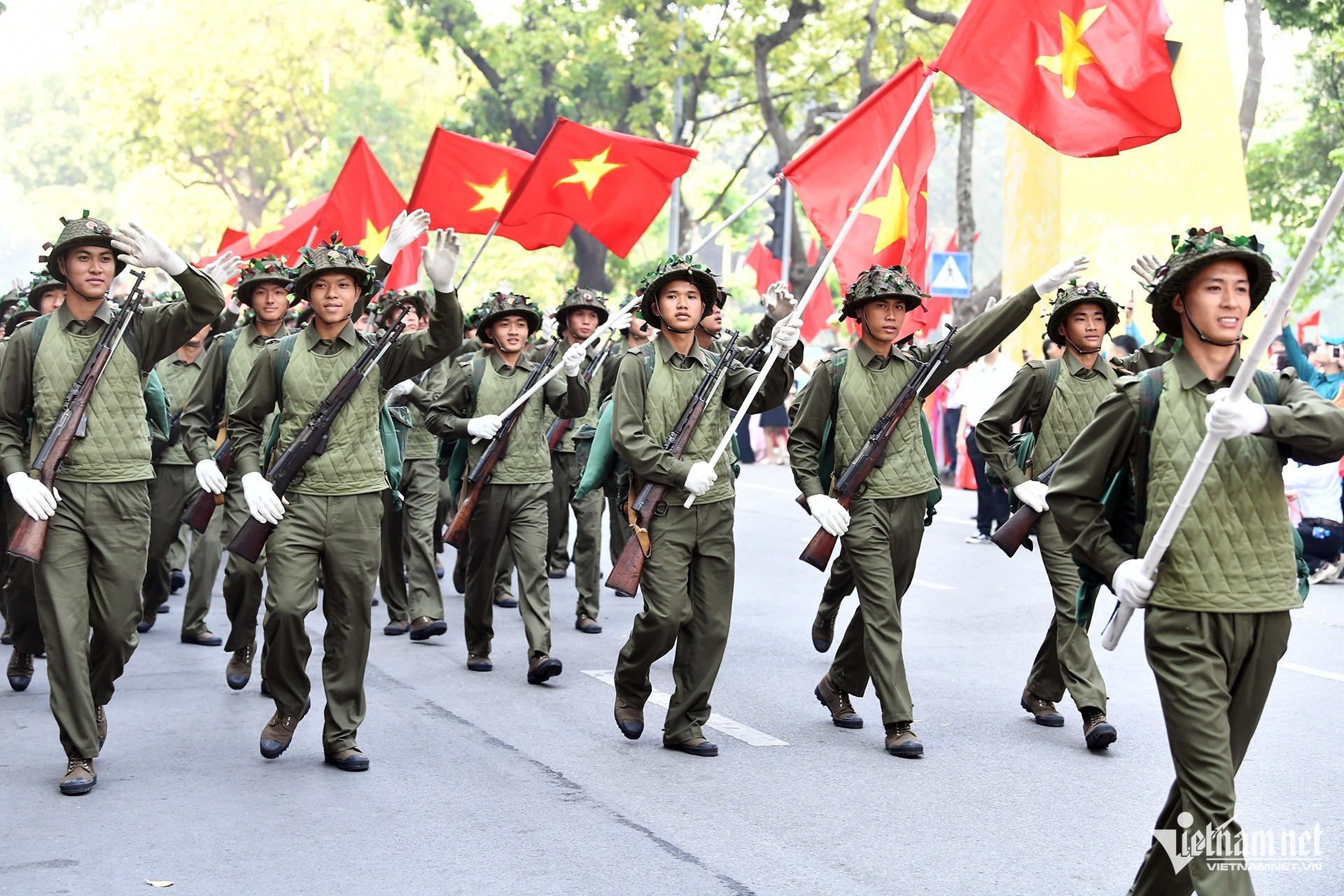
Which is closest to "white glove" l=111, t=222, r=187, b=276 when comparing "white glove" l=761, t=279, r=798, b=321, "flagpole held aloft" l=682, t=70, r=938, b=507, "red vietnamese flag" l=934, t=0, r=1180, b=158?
"flagpole held aloft" l=682, t=70, r=938, b=507

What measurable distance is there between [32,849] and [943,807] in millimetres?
3324

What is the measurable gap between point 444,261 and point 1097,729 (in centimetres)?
351

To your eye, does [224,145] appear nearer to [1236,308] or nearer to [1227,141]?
[1227,141]

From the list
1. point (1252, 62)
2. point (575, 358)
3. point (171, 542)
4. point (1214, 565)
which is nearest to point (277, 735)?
point (575, 358)

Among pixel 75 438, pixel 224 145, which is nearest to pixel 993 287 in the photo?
pixel 75 438

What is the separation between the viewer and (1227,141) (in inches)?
872

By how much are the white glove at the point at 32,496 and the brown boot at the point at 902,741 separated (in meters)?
3.66

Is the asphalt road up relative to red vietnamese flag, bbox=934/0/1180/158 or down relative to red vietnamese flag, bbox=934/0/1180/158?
down

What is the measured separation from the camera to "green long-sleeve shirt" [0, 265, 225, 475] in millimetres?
6742

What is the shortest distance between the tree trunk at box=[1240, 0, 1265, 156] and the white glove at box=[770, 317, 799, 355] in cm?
2055

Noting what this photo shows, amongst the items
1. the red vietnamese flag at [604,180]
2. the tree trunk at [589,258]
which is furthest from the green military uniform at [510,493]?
the tree trunk at [589,258]

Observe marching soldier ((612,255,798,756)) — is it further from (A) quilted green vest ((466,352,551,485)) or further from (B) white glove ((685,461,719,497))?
(A) quilted green vest ((466,352,551,485))

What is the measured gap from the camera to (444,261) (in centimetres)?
674

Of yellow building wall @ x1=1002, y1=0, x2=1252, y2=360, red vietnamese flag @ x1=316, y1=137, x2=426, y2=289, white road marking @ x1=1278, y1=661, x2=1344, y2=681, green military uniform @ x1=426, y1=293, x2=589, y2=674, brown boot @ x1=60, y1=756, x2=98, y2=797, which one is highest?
yellow building wall @ x1=1002, y1=0, x2=1252, y2=360
